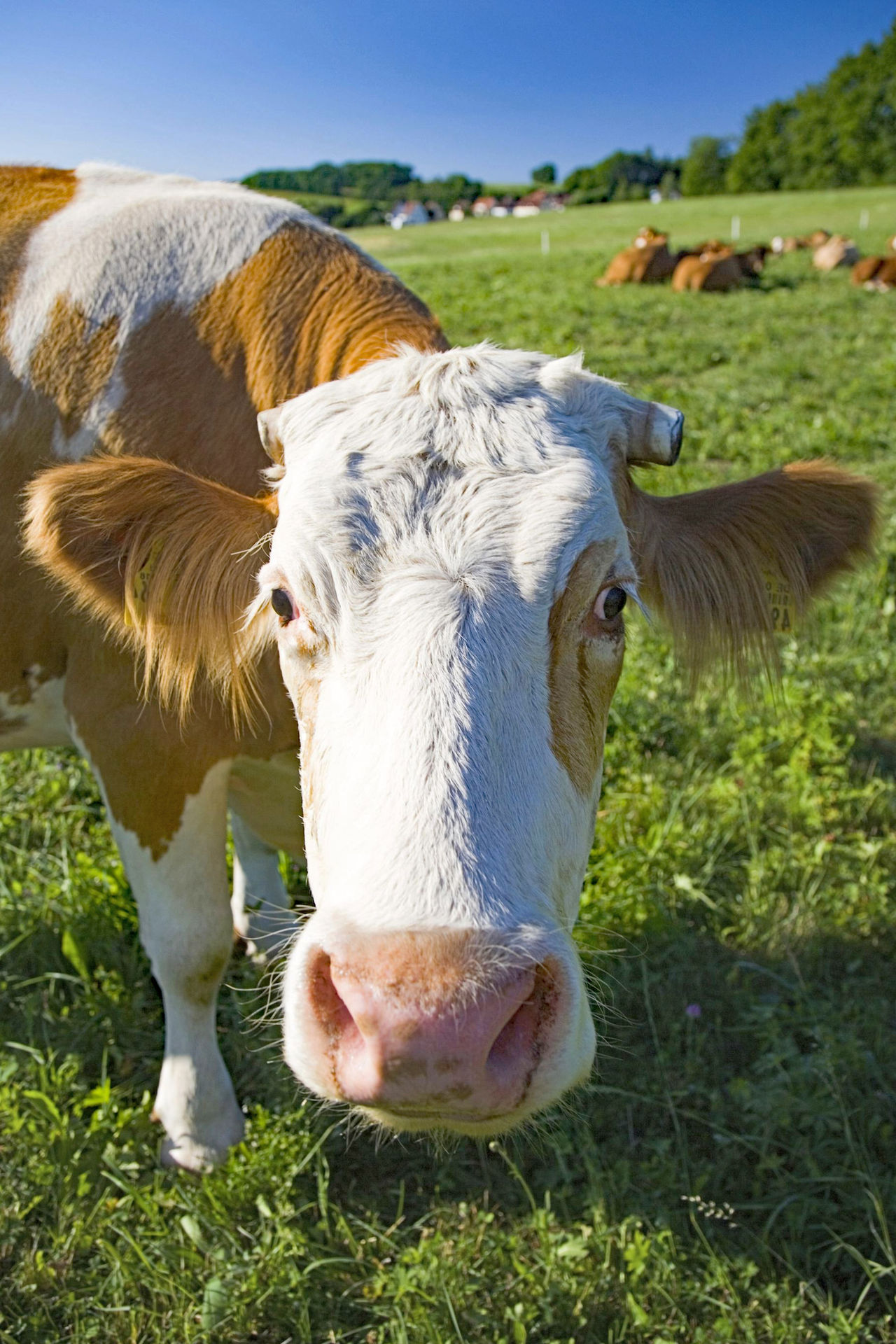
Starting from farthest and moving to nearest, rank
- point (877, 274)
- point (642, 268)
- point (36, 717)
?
point (642, 268)
point (877, 274)
point (36, 717)

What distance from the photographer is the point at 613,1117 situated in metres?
3.07

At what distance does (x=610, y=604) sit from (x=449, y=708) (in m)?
0.51

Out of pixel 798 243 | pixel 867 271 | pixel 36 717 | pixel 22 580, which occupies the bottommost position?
pixel 36 717

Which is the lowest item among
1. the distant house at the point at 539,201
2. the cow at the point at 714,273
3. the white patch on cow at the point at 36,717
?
the white patch on cow at the point at 36,717

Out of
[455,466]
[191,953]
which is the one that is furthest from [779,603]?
[191,953]

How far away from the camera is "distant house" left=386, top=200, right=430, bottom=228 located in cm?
7762

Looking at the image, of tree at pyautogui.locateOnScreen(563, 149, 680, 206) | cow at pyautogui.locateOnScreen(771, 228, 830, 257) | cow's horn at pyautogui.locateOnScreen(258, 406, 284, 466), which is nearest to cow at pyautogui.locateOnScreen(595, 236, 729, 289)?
cow at pyautogui.locateOnScreen(771, 228, 830, 257)

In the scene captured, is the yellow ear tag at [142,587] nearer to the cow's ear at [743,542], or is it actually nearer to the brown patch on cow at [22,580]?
the brown patch on cow at [22,580]

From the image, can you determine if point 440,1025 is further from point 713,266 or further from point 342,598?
point 713,266

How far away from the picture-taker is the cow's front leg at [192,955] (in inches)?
114

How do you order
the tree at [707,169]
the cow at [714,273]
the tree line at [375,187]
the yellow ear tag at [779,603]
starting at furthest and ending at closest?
the tree at [707,169] < the tree line at [375,187] < the cow at [714,273] < the yellow ear tag at [779,603]

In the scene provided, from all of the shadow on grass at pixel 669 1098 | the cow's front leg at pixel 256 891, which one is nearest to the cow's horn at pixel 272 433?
the shadow on grass at pixel 669 1098

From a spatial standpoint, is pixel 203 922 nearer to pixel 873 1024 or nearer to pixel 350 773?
pixel 350 773

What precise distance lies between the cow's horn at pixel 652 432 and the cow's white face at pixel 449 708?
2.2 inches
